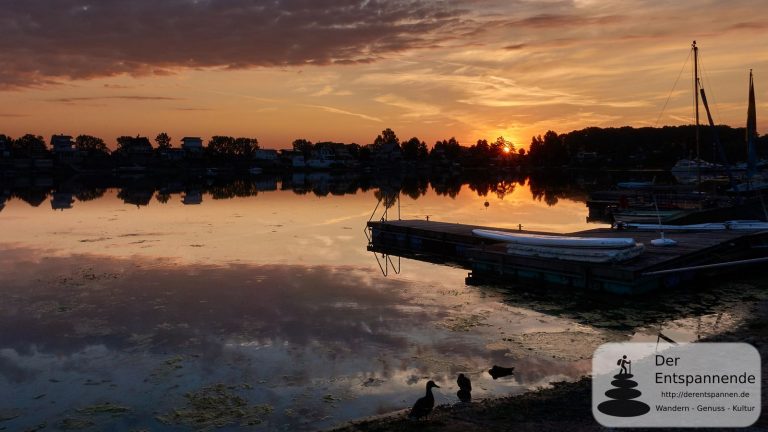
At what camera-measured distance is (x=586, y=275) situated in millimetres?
23719

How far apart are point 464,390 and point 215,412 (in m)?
5.91

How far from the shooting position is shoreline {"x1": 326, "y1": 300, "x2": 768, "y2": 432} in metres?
10.9

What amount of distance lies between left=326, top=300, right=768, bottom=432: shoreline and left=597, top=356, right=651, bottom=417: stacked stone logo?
414mm

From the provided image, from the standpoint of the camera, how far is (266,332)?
1848 cm

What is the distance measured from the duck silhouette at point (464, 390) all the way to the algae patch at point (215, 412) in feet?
14.9

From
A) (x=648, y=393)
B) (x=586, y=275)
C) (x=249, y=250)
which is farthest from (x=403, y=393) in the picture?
(x=249, y=250)

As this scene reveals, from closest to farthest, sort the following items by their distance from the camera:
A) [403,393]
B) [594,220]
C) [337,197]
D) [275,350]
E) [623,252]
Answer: [403,393]
[275,350]
[623,252]
[594,220]
[337,197]

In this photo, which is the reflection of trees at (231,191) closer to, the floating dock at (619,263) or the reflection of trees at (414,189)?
the reflection of trees at (414,189)

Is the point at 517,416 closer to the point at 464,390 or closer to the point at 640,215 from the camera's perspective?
the point at 464,390

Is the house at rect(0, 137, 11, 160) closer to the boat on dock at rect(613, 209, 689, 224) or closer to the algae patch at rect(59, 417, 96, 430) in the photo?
the boat on dock at rect(613, 209, 689, 224)

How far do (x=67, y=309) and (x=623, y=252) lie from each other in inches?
909

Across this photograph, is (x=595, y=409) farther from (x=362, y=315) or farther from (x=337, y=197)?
(x=337, y=197)

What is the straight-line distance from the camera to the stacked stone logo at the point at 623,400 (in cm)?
1120

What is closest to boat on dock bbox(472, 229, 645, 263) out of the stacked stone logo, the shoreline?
the shoreline
